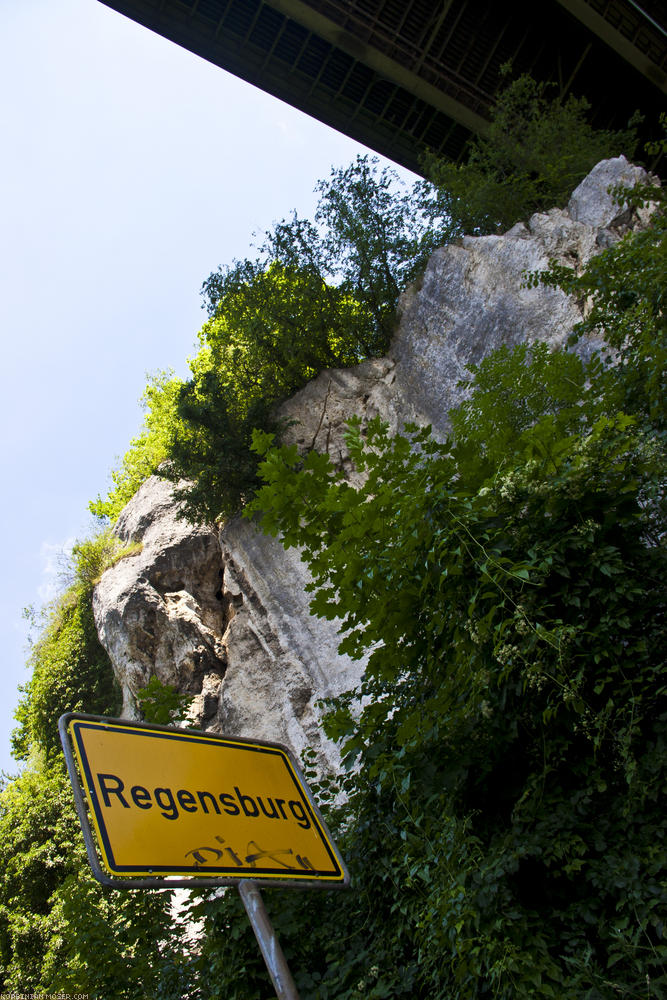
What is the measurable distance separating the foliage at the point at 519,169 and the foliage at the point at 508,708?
6690 millimetres

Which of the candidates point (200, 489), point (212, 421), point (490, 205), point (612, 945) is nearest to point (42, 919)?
point (200, 489)

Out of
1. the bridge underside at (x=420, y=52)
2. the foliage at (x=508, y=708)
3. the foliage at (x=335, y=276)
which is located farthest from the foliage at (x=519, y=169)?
the foliage at (x=508, y=708)

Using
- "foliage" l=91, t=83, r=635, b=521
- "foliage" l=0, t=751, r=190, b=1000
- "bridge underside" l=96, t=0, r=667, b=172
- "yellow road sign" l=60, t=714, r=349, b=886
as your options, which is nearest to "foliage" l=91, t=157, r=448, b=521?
"foliage" l=91, t=83, r=635, b=521

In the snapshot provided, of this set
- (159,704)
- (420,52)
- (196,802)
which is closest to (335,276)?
(420,52)

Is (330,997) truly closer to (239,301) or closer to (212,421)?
(212,421)

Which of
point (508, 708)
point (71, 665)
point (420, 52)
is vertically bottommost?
point (508, 708)

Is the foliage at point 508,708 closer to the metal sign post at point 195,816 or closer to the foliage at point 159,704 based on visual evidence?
the metal sign post at point 195,816

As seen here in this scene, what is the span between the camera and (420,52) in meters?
11.6

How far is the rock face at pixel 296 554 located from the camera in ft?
26.0

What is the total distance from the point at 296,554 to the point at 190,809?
7.41 metres

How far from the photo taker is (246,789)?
92.4 inches

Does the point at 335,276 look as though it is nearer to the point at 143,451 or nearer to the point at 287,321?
the point at 287,321

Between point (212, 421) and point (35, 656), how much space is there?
7.26 m

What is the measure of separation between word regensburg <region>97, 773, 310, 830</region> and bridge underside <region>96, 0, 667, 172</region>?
12128 mm
